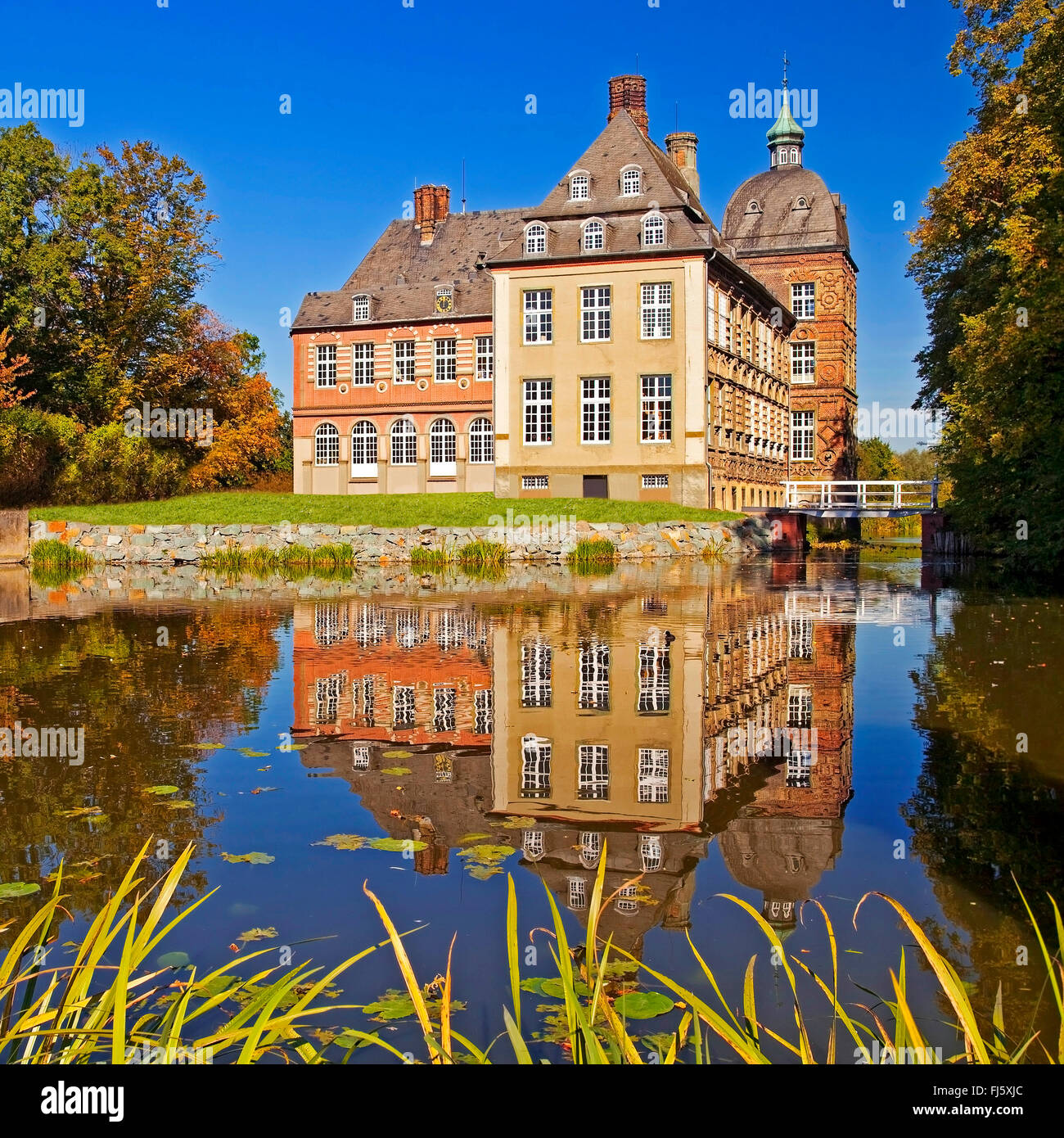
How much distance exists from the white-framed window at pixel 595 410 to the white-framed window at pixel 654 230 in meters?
6.37

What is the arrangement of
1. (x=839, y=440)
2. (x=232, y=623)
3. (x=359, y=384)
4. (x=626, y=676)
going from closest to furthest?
(x=626, y=676)
(x=232, y=623)
(x=359, y=384)
(x=839, y=440)

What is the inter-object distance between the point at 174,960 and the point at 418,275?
60673 millimetres

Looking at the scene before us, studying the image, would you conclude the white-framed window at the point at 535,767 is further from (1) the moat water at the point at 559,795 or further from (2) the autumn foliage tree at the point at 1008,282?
(2) the autumn foliage tree at the point at 1008,282

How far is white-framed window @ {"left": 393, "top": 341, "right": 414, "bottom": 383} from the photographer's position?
58.8 meters

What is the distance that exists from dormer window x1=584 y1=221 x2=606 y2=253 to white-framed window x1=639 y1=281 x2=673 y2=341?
9.66 feet

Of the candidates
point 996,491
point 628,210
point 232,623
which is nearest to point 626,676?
point 232,623

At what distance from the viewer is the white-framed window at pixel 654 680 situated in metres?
10.4

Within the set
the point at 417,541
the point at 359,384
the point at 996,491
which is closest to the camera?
the point at 996,491
